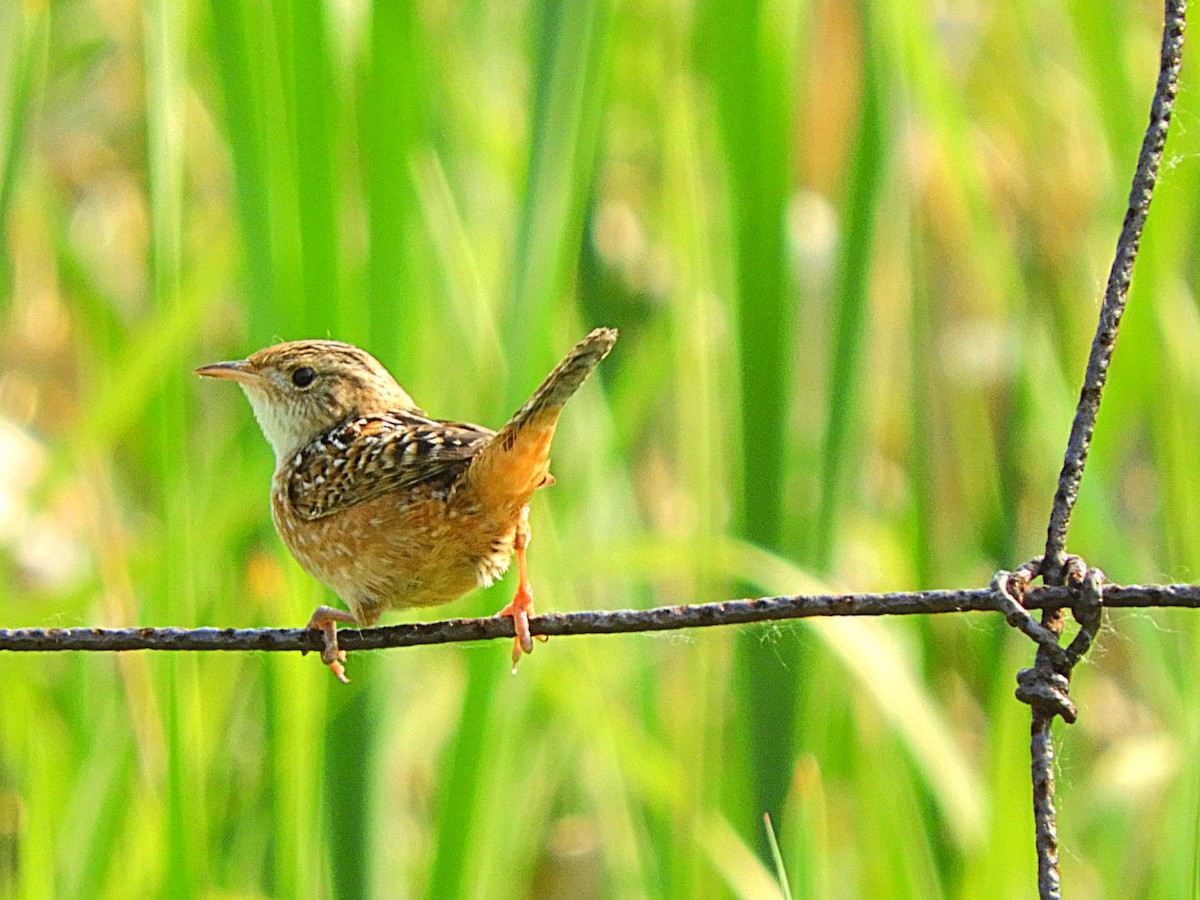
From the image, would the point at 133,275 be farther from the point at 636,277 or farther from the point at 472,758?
the point at 472,758

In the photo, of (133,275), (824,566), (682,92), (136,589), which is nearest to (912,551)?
(824,566)

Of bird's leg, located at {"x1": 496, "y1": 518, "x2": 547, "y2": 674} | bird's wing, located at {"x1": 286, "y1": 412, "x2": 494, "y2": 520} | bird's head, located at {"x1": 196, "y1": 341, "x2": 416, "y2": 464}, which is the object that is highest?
bird's head, located at {"x1": 196, "y1": 341, "x2": 416, "y2": 464}

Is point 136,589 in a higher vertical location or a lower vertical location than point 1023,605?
higher

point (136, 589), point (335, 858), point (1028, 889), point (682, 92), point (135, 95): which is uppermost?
point (135, 95)

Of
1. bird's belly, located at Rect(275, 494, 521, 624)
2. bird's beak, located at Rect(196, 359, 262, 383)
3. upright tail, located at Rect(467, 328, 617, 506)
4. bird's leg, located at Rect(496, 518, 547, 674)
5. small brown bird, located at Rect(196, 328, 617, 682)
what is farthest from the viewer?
bird's beak, located at Rect(196, 359, 262, 383)

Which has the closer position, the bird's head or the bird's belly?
the bird's belly

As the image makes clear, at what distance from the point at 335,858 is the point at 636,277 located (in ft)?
5.83

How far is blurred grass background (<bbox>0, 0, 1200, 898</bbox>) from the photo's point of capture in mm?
2178

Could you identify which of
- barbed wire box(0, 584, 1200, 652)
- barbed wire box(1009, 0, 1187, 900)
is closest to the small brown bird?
barbed wire box(0, 584, 1200, 652)

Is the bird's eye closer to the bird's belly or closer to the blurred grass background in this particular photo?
the blurred grass background

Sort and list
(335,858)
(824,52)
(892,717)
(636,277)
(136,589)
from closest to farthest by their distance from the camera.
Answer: (335,858) < (892,717) < (136,589) < (636,277) < (824,52)

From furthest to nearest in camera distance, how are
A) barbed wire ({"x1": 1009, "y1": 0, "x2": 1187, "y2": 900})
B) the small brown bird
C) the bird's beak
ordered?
the bird's beak, the small brown bird, barbed wire ({"x1": 1009, "y1": 0, "x2": 1187, "y2": 900})

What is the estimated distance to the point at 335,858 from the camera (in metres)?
2.29

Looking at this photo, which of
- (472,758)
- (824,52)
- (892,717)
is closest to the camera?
(472,758)
